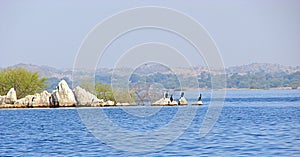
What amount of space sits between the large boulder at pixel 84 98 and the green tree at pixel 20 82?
1326cm

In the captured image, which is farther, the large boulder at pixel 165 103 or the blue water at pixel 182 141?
the large boulder at pixel 165 103

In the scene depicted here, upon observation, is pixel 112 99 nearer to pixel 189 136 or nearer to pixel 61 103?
pixel 61 103

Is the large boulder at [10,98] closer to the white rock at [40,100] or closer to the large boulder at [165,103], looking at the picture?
the white rock at [40,100]

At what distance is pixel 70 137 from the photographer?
137ft

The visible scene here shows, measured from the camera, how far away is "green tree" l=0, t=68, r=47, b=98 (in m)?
96.1

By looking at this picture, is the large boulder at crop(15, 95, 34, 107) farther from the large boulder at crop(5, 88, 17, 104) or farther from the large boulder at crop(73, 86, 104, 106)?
the large boulder at crop(73, 86, 104, 106)

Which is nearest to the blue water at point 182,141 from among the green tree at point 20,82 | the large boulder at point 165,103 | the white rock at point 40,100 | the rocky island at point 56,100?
the rocky island at point 56,100

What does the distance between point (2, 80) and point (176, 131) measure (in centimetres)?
5655

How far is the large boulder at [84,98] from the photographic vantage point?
8488 cm

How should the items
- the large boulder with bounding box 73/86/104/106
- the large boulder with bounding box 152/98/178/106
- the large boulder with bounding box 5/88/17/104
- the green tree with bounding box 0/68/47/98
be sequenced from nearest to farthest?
the large boulder with bounding box 73/86/104/106 < the large boulder with bounding box 5/88/17/104 < the large boulder with bounding box 152/98/178/106 < the green tree with bounding box 0/68/47/98

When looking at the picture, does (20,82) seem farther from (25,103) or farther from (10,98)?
(25,103)

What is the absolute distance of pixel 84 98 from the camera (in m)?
85.4

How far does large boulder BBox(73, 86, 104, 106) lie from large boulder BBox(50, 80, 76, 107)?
747 millimetres

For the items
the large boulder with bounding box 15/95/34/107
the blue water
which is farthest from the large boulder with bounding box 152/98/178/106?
the blue water
